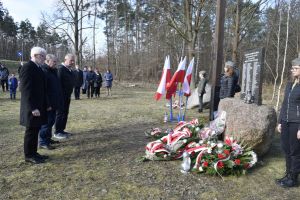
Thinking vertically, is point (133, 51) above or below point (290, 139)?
above

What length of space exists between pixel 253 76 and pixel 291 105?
6.27ft

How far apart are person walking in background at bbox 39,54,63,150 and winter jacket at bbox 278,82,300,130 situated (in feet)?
13.0

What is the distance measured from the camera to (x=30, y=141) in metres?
5.06

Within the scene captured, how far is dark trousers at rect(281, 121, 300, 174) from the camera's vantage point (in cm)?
427

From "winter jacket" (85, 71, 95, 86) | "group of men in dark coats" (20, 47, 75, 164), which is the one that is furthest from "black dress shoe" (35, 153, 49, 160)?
"winter jacket" (85, 71, 95, 86)

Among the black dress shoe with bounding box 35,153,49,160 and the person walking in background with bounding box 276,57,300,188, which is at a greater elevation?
the person walking in background with bounding box 276,57,300,188

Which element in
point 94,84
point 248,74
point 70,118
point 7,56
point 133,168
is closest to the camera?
point 133,168

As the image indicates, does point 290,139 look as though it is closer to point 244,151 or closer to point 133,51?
point 244,151

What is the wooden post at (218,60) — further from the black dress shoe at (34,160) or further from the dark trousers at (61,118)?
the black dress shoe at (34,160)

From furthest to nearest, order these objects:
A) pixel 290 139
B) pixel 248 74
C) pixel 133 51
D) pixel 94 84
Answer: pixel 133 51 < pixel 94 84 < pixel 248 74 < pixel 290 139

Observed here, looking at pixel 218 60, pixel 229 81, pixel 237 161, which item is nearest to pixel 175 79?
pixel 218 60

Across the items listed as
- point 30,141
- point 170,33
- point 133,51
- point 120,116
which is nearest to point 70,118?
point 120,116

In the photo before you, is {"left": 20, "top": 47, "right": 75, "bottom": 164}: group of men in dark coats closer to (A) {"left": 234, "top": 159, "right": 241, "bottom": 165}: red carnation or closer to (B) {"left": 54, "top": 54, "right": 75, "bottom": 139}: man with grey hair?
(B) {"left": 54, "top": 54, "right": 75, "bottom": 139}: man with grey hair

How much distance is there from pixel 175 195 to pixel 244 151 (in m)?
1.68
